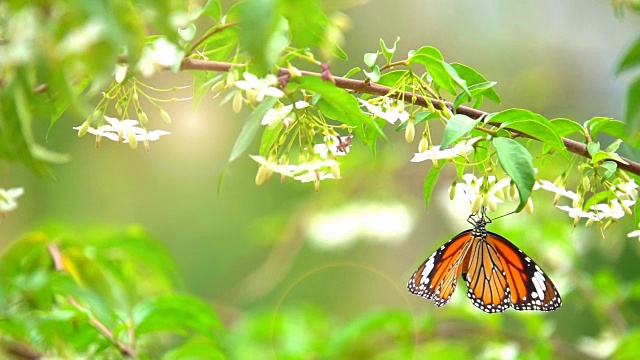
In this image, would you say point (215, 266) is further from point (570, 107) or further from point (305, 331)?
point (305, 331)

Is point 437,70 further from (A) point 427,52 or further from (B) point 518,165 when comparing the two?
(B) point 518,165

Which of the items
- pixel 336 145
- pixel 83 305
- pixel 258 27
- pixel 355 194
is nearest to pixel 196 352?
pixel 83 305

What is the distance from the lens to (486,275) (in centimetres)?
99

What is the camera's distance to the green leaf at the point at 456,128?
2.10 ft

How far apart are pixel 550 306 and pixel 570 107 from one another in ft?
10.1

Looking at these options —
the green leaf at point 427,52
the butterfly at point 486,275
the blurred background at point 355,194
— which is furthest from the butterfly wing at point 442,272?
the blurred background at point 355,194

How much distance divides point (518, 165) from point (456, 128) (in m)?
0.06

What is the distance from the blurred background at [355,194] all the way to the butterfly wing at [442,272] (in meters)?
1.00

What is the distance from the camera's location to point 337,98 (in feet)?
2.24

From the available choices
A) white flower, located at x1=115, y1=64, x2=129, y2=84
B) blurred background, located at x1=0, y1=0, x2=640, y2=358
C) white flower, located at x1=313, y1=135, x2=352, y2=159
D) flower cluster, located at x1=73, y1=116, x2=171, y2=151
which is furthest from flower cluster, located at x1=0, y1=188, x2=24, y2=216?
blurred background, located at x1=0, y1=0, x2=640, y2=358

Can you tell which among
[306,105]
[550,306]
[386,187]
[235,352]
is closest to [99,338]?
[306,105]

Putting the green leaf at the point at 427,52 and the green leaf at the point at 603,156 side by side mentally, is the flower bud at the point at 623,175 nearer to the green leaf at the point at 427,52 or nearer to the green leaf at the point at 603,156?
the green leaf at the point at 603,156

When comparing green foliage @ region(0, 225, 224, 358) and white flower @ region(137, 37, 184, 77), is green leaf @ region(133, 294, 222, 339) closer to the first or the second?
green foliage @ region(0, 225, 224, 358)

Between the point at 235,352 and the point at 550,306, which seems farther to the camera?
the point at 235,352
